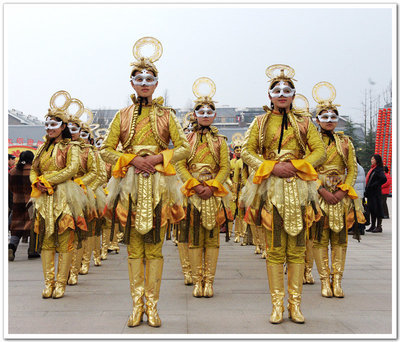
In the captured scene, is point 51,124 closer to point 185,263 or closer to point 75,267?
point 75,267

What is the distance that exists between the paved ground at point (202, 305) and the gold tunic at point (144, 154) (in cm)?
96

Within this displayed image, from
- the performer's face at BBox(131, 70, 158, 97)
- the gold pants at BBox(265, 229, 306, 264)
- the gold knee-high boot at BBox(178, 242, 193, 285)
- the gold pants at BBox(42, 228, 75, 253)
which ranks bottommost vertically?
the gold knee-high boot at BBox(178, 242, 193, 285)

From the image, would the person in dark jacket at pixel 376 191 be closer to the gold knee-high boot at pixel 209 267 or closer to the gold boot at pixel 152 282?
the gold knee-high boot at pixel 209 267

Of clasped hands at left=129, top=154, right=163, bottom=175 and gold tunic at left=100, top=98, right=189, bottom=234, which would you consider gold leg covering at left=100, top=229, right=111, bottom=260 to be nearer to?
gold tunic at left=100, top=98, right=189, bottom=234

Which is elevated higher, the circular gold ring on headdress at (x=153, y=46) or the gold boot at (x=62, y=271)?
the circular gold ring on headdress at (x=153, y=46)

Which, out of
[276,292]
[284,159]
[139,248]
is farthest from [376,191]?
[139,248]

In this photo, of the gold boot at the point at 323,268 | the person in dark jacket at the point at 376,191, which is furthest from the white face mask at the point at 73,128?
the person in dark jacket at the point at 376,191

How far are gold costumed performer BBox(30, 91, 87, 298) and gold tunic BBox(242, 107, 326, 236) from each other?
6.68 ft

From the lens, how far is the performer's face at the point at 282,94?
174 inches

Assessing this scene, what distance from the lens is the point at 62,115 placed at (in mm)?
5352

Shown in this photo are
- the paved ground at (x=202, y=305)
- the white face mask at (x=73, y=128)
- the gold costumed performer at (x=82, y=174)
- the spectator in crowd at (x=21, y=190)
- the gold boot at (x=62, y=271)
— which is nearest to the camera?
the paved ground at (x=202, y=305)

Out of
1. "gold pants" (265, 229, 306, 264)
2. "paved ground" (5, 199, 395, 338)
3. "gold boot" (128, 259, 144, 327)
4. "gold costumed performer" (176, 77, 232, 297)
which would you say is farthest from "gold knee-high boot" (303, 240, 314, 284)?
"gold boot" (128, 259, 144, 327)

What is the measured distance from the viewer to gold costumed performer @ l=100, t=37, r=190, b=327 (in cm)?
412

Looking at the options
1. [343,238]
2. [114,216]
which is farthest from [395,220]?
[114,216]
